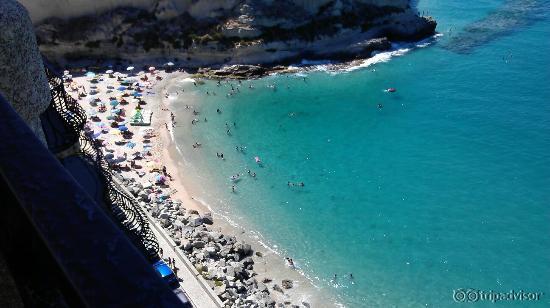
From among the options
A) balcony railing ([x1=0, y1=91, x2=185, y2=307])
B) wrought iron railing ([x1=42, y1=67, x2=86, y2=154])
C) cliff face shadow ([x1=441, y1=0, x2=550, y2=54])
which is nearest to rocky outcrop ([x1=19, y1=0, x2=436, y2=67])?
cliff face shadow ([x1=441, y1=0, x2=550, y2=54])

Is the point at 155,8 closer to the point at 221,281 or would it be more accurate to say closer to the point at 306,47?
the point at 306,47

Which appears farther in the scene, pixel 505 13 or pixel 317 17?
pixel 505 13

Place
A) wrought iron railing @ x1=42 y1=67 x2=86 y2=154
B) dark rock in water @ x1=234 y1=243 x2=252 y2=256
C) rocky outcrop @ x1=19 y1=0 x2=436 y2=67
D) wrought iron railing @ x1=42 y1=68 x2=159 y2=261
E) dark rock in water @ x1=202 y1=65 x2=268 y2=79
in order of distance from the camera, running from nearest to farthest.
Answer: wrought iron railing @ x1=42 y1=67 x2=86 y2=154 → wrought iron railing @ x1=42 y1=68 x2=159 y2=261 → dark rock in water @ x1=234 y1=243 x2=252 y2=256 → dark rock in water @ x1=202 y1=65 x2=268 y2=79 → rocky outcrop @ x1=19 y1=0 x2=436 y2=67

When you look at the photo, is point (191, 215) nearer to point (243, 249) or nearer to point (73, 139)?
point (243, 249)

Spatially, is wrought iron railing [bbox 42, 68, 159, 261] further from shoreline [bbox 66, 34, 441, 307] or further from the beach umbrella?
the beach umbrella

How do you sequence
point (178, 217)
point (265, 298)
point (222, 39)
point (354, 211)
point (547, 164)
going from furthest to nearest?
point (222, 39) < point (547, 164) < point (354, 211) < point (178, 217) < point (265, 298)

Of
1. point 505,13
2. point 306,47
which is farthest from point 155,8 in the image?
point 505,13

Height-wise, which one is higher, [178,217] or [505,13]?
[505,13]
